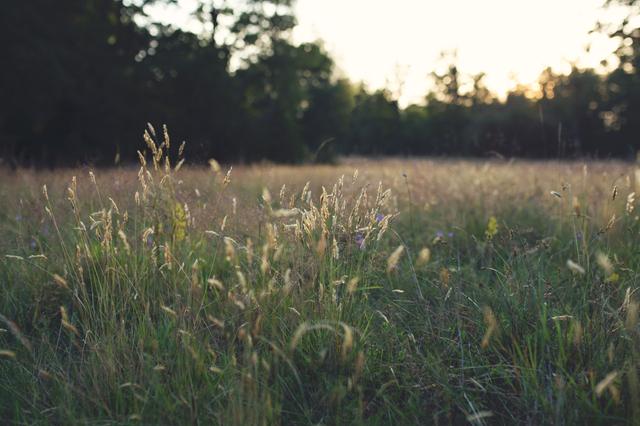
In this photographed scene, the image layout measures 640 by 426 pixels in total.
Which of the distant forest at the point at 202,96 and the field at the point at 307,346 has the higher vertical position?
the distant forest at the point at 202,96

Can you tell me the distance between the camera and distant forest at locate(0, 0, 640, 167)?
12859 mm

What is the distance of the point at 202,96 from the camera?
19125 millimetres

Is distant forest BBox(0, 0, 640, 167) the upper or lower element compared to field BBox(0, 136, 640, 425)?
upper

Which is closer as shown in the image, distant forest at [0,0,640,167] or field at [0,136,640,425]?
field at [0,136,640,425]

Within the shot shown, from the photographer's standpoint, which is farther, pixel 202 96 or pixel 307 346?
pixel 202 96

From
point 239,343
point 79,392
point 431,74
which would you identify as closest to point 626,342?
point 239,343

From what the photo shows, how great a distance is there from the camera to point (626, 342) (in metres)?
1.70

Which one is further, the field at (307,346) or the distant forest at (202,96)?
the distant forest at (202,96)

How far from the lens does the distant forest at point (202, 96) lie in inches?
506

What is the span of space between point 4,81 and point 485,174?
12887 mm

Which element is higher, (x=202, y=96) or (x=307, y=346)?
(x=202, y=96)

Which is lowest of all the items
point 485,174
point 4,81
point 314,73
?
point 485,174

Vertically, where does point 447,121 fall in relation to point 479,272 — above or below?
above

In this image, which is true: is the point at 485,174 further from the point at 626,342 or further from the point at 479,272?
the point at 626,342
